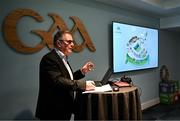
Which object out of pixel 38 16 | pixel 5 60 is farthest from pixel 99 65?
pixel 5 60

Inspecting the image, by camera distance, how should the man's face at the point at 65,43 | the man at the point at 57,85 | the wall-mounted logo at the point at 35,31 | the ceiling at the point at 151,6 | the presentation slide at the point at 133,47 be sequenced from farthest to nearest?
the presentation slide at the point at 133,47
the ceiling at the point at 151,6
the wall-mounted logo at the point at 35,31
the man's face at the point at 65,43
the man at the point at 57,85

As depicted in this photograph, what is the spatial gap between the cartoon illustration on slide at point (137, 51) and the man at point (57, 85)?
1902mm

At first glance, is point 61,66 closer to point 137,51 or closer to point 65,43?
point 65,43

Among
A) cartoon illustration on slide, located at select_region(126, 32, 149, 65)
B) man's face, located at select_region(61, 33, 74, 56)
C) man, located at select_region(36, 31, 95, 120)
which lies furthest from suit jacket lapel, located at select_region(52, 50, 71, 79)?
cartoon illustration on slide, located at select_region(126, 32, 149, 65)

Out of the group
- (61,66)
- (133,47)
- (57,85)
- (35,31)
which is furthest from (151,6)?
(57,85)

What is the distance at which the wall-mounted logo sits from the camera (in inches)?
85.4

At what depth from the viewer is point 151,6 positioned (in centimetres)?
349

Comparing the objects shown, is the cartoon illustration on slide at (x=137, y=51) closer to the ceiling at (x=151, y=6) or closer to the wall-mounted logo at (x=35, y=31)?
the ceiling at (x=151, y=6)

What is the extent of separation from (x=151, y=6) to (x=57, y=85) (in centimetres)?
257

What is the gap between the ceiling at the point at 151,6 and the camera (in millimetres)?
3239

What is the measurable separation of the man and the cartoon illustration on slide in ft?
6.24

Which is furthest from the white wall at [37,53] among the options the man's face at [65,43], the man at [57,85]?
the man's face at [65,43]

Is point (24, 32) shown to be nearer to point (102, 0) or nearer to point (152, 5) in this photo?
point (102, 0)

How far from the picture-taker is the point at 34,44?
2.40 metres
